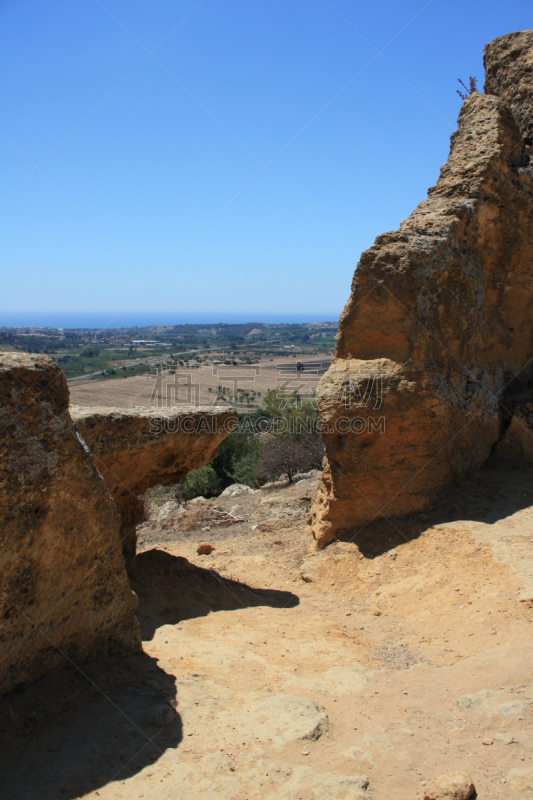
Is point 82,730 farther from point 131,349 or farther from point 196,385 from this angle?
point 131,349

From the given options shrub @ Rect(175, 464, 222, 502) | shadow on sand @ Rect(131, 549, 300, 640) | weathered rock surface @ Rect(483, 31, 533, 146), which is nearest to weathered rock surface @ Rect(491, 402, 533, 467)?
shadow on sand @ Rect(131, 549, 300, 640)

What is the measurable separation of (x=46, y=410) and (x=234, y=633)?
274 centimetres

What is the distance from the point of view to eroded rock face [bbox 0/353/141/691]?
10.0 feet

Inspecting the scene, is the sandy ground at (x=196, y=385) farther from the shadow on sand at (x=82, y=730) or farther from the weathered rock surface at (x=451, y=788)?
the weathered rock surface at (x=451, y=788)

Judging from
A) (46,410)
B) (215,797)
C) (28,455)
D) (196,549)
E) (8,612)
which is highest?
(46,410)

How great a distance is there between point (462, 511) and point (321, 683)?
3.06 m

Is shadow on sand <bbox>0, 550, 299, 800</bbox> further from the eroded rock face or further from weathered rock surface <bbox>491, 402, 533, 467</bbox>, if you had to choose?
weathered rock surface <bbox>491, 402, 533, 467</bbox>

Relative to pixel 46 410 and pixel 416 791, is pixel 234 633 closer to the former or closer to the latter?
pixel 416 791

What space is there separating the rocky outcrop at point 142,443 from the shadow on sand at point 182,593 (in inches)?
14.0

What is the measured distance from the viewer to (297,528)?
345 inches

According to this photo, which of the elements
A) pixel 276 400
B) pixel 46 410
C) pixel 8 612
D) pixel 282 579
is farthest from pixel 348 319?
pixel 276 400

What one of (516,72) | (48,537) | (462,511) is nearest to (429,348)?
(462,511)

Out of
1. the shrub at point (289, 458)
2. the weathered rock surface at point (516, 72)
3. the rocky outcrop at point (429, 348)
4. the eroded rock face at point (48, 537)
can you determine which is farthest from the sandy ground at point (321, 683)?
the shrub at point (289, 458)

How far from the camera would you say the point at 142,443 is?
5.59 metres
